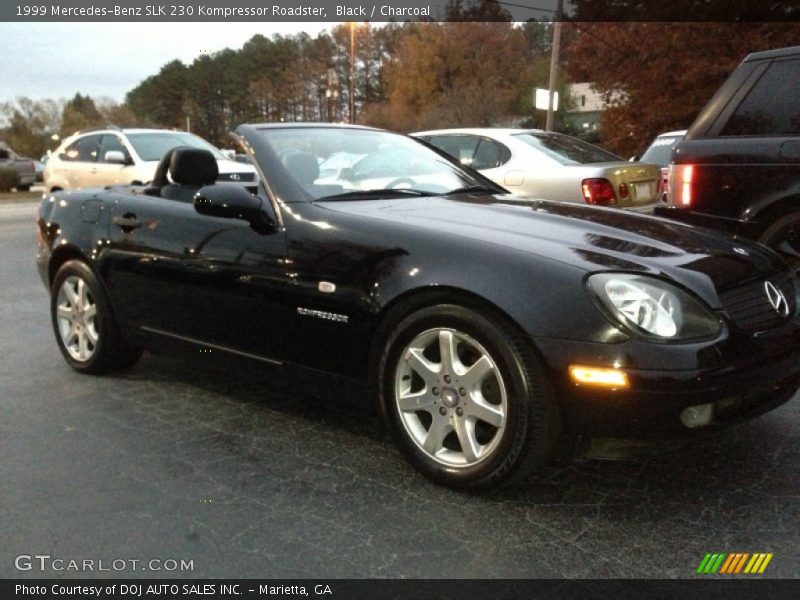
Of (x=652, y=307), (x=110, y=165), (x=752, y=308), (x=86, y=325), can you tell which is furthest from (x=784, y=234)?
(x=110, y=165)

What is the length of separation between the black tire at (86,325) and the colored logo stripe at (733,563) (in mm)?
3278

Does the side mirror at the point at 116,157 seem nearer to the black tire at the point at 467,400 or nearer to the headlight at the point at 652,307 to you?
the black tire at the point at 467,400

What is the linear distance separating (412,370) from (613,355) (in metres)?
0.83

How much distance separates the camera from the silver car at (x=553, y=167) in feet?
23.9

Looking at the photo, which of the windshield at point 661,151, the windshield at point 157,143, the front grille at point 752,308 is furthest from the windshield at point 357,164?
the windshield at point 157,143

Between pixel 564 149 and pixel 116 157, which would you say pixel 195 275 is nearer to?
pixel 564 149

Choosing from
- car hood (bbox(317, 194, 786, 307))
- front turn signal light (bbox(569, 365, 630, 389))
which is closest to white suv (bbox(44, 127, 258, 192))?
car hood (bbox(317, 194, 786, 307))

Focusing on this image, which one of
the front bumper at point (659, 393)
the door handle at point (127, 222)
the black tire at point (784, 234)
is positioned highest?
the door handle at point (127, 222)

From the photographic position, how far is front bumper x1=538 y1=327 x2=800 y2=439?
2676 mm

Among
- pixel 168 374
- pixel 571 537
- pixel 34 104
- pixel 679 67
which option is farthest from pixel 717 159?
pixel 34 104

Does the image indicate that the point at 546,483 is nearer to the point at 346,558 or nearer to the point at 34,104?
the point at 346,558

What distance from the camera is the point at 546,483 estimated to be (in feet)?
10.4

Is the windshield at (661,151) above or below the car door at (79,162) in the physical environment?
above

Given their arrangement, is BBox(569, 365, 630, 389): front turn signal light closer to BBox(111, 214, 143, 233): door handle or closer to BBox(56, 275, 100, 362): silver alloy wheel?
BBox(111, 214, 143, 233): door handle
